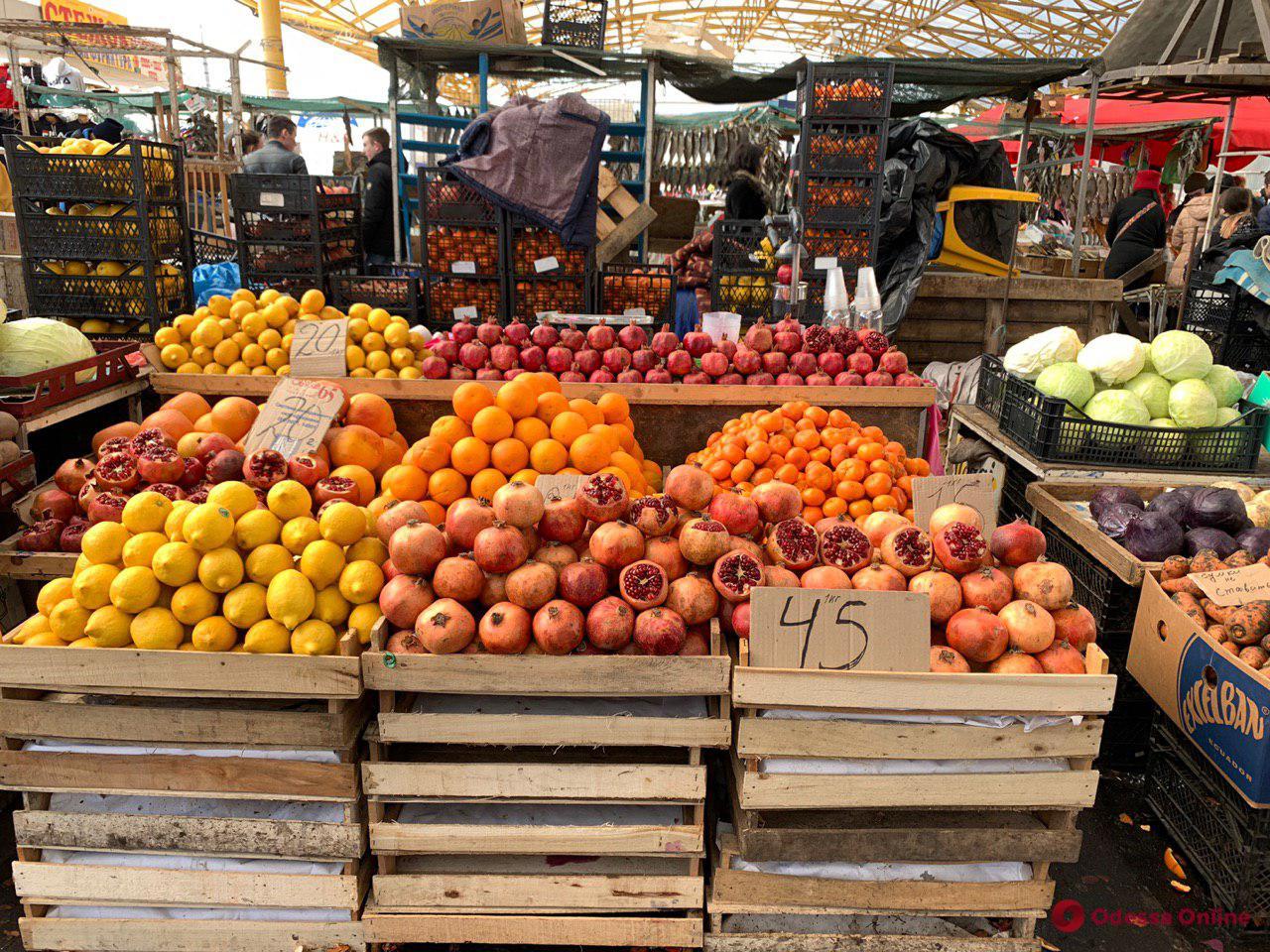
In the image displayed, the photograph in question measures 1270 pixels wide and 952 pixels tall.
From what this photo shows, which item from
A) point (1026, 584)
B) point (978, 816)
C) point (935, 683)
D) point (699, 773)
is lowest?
point (978, 816)

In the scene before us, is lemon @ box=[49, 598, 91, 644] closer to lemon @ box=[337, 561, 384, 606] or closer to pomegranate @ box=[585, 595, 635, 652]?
lemon @ box=[337, 561, 384, 606]

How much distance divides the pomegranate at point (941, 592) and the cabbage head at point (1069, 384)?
222 centimetres

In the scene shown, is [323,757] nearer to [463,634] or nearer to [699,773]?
[463,634]

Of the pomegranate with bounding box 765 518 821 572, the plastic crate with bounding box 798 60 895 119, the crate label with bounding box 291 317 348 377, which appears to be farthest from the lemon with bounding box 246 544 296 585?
the plastic crate with bounding box 798 60 895 119

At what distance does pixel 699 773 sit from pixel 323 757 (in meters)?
1.01

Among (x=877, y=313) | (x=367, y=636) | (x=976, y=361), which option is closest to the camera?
(x=367, y=636)

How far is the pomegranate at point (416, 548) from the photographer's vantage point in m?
2.27

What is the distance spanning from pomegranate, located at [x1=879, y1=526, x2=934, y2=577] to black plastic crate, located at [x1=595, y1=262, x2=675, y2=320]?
15.0 feet

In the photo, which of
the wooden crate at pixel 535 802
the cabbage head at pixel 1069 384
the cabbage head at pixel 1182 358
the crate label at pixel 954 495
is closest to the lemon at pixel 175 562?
the wooden crate at pixel 535 802

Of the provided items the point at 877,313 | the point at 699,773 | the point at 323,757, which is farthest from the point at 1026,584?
the point at 877,313

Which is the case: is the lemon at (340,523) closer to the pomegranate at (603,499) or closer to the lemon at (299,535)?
the lemon at (299,535)

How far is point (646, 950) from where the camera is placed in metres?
2.43

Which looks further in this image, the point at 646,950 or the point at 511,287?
the point at 511,287

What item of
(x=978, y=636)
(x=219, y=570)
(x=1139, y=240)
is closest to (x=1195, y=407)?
(x=978, y=636)
